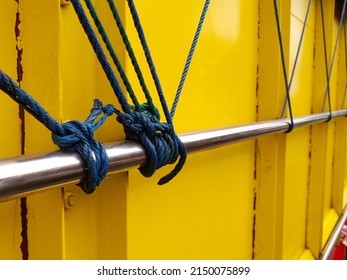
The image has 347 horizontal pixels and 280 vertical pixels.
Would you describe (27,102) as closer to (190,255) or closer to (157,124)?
(157,124)

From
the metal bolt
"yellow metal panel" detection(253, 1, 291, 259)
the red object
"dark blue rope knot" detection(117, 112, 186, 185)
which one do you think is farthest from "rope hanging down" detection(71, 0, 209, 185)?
the red object

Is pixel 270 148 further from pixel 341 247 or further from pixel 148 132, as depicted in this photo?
pixel 341 247

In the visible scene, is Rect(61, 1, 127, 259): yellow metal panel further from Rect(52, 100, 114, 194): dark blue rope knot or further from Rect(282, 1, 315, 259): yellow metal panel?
Rect(282, 1, 315, 259): yellow metal panel

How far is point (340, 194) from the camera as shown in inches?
117

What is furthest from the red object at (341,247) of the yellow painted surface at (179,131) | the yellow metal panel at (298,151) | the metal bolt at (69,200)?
the metal bolt at (69,200)

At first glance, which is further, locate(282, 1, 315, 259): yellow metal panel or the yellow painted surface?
locate(282, 1, 315, 259): yellow metal panel

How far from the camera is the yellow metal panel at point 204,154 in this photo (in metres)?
0.78

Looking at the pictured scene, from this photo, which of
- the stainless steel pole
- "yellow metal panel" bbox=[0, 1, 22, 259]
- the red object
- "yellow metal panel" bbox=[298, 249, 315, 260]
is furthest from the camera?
the red object

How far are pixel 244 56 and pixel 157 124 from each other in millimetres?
722

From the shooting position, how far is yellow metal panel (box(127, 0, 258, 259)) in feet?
2.55

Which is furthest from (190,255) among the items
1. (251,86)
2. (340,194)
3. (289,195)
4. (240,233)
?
(340,194)

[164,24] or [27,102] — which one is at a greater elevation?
[164,24]

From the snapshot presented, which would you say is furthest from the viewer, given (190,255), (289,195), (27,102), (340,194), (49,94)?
(340,194)

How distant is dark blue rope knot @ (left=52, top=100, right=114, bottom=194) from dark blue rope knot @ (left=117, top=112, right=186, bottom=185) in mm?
81
